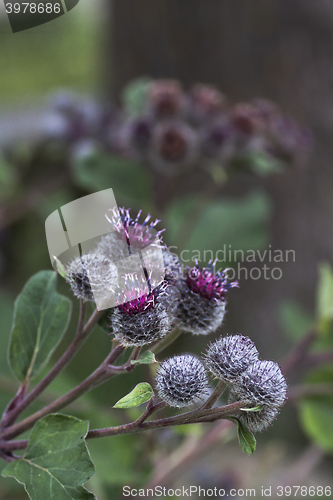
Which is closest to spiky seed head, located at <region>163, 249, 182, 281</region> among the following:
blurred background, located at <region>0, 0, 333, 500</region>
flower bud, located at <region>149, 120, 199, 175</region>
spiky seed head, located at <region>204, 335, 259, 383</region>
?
spiky seed head, located at <region>204, 335, 259, 383</region>

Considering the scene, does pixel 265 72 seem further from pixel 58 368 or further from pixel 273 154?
pixel 58 368

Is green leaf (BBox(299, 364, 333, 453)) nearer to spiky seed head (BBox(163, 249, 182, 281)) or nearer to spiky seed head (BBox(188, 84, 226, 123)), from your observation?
spiky seed head (BBox(188, 84, 226, 123))

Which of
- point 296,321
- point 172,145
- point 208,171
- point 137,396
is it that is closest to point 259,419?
point 137,396

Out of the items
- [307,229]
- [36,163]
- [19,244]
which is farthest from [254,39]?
[19,244]

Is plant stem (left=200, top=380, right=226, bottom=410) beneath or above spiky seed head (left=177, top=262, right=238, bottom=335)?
beneath

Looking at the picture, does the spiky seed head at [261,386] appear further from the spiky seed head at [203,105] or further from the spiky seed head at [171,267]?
the spiky seed head at [203,105]

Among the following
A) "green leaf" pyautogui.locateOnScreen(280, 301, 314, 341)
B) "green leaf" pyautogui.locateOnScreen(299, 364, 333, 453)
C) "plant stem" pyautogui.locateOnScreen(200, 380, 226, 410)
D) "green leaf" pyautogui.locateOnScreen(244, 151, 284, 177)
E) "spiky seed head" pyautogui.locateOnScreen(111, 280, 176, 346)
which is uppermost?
"green leaf" pyautogui.locateOnScreen(244, 151, 284, 177)

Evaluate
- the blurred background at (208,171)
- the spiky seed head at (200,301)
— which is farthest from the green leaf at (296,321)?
the spiky seed head at (200,301)
